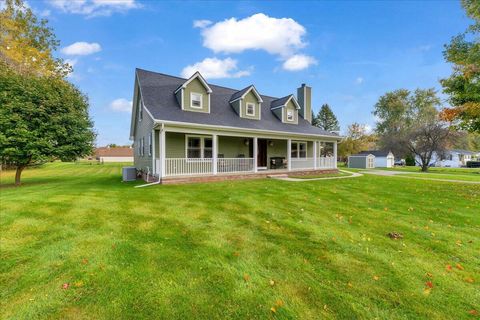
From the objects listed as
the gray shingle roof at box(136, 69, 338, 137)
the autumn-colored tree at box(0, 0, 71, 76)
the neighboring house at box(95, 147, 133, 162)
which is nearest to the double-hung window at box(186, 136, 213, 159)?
the gray shingle roof at box(136, 69, 338, 137)

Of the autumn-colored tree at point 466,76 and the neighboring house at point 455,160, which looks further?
the neighboring house at point 455,160

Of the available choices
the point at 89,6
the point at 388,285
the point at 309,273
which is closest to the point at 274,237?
the point at 309,273

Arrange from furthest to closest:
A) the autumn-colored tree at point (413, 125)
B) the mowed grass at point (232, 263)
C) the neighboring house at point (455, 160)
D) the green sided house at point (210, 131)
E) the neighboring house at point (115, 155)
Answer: the neighboring house at point (115, 155) → the neighboring house at point (455, 160) → the autumn-colored tree at point (413, 125) → the green sided house at point (210, 131) → the mowed grass at point (232, 263)

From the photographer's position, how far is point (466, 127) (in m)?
11.7

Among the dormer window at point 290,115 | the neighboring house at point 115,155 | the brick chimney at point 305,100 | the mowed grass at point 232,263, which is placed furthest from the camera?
the neighboring house at point 115,155

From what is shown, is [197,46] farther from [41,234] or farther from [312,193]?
[41,234]

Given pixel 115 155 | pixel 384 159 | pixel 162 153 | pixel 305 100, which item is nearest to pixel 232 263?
pixel 162 153

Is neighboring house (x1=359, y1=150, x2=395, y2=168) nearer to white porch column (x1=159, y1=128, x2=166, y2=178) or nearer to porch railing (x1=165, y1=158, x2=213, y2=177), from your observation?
porch railing (x1=165, y1=158, x2=213, y2=177)

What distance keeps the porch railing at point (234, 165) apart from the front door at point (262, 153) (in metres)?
2.14

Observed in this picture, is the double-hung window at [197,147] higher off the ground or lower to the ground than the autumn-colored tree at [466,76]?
lower

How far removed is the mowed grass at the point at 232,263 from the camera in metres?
2.55

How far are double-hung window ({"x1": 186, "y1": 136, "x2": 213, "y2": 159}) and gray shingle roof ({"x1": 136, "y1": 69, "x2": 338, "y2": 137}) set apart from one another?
4.47 ft

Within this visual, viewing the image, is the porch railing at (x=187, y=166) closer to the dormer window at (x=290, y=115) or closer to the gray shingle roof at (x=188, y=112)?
the gray shingle roof at (x=188, y=112)

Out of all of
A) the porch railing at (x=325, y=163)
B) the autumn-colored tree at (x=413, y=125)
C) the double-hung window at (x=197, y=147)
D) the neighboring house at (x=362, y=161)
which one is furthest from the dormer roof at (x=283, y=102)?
the neighboring house at (x=362, y=161)
